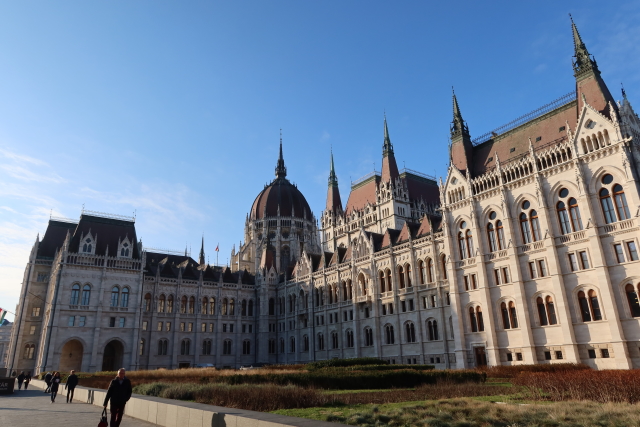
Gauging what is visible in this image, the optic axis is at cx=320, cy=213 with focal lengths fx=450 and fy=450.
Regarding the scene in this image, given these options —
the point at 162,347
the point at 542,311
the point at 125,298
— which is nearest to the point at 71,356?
the point at 125,298

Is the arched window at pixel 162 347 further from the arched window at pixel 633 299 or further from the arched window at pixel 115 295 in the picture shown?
the arched window at pixel 633 299


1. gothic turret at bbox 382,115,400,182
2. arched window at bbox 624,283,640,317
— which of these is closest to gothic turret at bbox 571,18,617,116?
arched window at bbox 624,283,640,317

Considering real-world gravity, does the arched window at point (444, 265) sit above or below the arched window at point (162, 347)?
above

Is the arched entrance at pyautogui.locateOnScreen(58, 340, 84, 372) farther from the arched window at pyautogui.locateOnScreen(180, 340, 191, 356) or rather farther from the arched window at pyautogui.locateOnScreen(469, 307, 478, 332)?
the arched window at pyautogui.locateOnScreen(469, 307, 478, 332)

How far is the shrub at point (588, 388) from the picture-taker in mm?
16547

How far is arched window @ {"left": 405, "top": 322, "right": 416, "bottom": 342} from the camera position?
2037 inches

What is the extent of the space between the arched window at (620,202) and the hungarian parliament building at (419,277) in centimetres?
9

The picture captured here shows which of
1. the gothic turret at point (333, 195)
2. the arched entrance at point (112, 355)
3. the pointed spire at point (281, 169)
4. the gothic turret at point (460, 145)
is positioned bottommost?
the arched entrance at point (112, 355)

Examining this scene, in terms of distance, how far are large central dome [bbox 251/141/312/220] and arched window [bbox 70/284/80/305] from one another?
42574 mm

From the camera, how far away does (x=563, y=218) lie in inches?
1544

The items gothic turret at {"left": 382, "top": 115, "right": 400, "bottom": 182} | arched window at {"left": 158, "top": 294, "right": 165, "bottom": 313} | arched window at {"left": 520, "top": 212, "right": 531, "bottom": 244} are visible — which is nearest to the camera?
arched window at {"left": 520, "top": 212, "right": 531, "bottom": 244}

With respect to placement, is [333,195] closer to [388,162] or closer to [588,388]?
[388,162]

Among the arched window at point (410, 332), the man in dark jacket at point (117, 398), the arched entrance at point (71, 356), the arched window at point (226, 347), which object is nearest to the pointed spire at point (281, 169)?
the arched window at point (226, 347)

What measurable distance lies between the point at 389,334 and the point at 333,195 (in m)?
44.6
